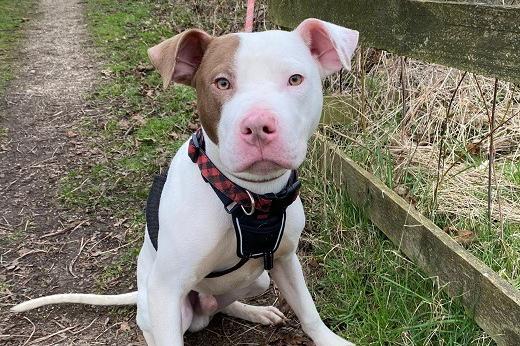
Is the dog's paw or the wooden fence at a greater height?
the wooden fence

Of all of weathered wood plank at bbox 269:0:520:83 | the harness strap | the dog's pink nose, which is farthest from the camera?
the harness strap

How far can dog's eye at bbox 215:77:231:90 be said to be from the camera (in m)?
2.11

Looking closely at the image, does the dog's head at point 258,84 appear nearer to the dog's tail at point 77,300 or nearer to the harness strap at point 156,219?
the harness strap at point 156,219

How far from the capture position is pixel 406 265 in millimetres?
3084

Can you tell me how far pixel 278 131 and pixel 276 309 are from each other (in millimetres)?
1532

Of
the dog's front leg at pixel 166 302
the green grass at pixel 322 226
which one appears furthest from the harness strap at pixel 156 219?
the green grass at pixel 322 226

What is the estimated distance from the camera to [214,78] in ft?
6.98

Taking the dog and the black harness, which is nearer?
the dog

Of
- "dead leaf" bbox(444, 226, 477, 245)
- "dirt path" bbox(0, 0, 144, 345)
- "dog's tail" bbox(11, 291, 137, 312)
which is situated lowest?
"dirt path" bbox(0, 0, 144, 345)

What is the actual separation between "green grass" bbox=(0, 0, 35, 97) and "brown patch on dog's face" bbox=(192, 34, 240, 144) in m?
4.85

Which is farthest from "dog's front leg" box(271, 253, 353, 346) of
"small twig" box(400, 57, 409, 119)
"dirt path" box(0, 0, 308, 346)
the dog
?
"small twig" box(400, 57, 409, 119)

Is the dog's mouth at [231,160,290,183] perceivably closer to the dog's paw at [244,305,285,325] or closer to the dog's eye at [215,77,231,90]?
the dog's eye at [215,77,231,90]

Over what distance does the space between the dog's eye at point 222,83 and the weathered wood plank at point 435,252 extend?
126cm

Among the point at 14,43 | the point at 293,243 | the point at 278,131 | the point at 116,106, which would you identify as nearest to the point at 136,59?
the point at 116,106
